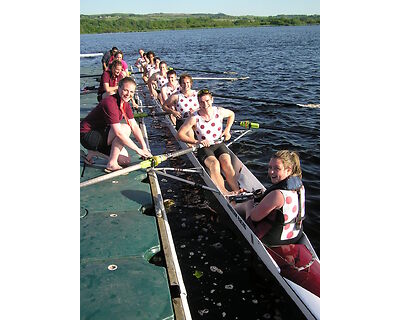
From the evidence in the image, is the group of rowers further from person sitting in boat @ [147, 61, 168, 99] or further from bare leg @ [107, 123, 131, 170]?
person sitting in boat @ [147, 61, 168, 99]

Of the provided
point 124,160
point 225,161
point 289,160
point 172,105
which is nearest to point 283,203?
point 289,160

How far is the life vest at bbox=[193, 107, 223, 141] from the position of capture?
277 inches

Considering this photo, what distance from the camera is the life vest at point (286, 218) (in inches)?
162

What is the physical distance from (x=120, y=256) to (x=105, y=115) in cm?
273

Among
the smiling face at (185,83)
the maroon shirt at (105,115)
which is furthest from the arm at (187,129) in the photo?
the smiling face at (185,83)

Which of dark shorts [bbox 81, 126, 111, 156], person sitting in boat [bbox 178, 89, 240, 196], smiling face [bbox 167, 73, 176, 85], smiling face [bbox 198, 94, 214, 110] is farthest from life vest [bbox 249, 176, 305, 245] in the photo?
smiling face [bbox 167, 73, 176, 85]

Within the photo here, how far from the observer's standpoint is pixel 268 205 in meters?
4.29

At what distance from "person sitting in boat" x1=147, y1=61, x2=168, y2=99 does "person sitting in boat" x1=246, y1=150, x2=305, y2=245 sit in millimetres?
10179

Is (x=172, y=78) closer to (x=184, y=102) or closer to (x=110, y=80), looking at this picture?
(x=184, y=102)

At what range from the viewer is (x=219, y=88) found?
69.5ft

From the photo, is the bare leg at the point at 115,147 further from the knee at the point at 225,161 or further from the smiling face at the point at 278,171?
the smiling face at the point at 278,171
